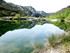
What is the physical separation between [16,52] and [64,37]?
657 cm

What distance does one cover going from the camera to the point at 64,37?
57.2ft

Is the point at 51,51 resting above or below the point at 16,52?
above

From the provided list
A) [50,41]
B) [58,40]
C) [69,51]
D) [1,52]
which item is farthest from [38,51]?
[1,52]

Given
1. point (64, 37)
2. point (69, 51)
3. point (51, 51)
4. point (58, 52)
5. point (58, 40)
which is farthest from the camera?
point (64, 37)

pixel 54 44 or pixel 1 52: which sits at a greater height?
pixel 54 44

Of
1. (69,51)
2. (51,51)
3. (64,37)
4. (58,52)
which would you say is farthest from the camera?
(64,37)

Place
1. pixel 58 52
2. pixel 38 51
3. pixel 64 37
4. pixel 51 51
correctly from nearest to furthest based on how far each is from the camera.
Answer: pixel 58 52 → pixel 51 51 → pixel 38 51 → pixel 64 37

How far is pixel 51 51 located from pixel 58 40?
2490 millimetres

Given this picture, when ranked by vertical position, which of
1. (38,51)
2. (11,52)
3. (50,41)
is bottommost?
(11,52)

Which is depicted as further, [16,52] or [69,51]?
[16,52]

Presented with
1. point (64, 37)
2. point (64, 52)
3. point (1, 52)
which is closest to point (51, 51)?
point (64, 52)

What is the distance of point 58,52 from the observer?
13078mm

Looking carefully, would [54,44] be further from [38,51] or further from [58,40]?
[38,51]

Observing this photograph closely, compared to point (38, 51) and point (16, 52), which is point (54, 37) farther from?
point (16, 52)
